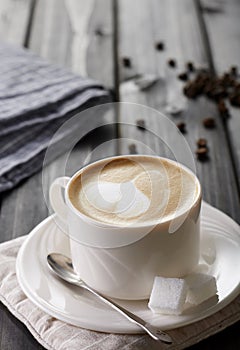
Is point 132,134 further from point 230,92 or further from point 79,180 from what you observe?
point 230,92

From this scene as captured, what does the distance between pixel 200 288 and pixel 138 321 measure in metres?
0.10

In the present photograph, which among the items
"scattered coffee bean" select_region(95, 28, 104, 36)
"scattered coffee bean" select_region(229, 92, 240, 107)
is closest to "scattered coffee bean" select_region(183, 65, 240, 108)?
"scattered coffee bean" select_region(229, 92, 240, 107)

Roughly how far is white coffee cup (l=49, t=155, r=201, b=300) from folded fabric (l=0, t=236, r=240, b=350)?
0.26 feet

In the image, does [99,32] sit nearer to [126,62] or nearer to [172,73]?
[126,62]

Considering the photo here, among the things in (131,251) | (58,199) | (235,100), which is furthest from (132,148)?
(235,100)

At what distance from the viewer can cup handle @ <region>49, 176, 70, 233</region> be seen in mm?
1014

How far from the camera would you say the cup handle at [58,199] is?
3.33 feet

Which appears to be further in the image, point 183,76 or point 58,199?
point 183,76

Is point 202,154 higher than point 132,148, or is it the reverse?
point 132,148

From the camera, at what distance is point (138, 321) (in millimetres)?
844

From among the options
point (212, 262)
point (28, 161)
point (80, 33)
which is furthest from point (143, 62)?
point (212, 262)

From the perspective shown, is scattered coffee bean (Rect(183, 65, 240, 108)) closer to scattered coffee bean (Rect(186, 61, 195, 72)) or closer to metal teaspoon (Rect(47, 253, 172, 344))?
scattered coffee bean (Rect(186, 61, 195, 72))

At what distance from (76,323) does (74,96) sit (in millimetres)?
787

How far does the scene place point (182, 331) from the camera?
0.85 m
